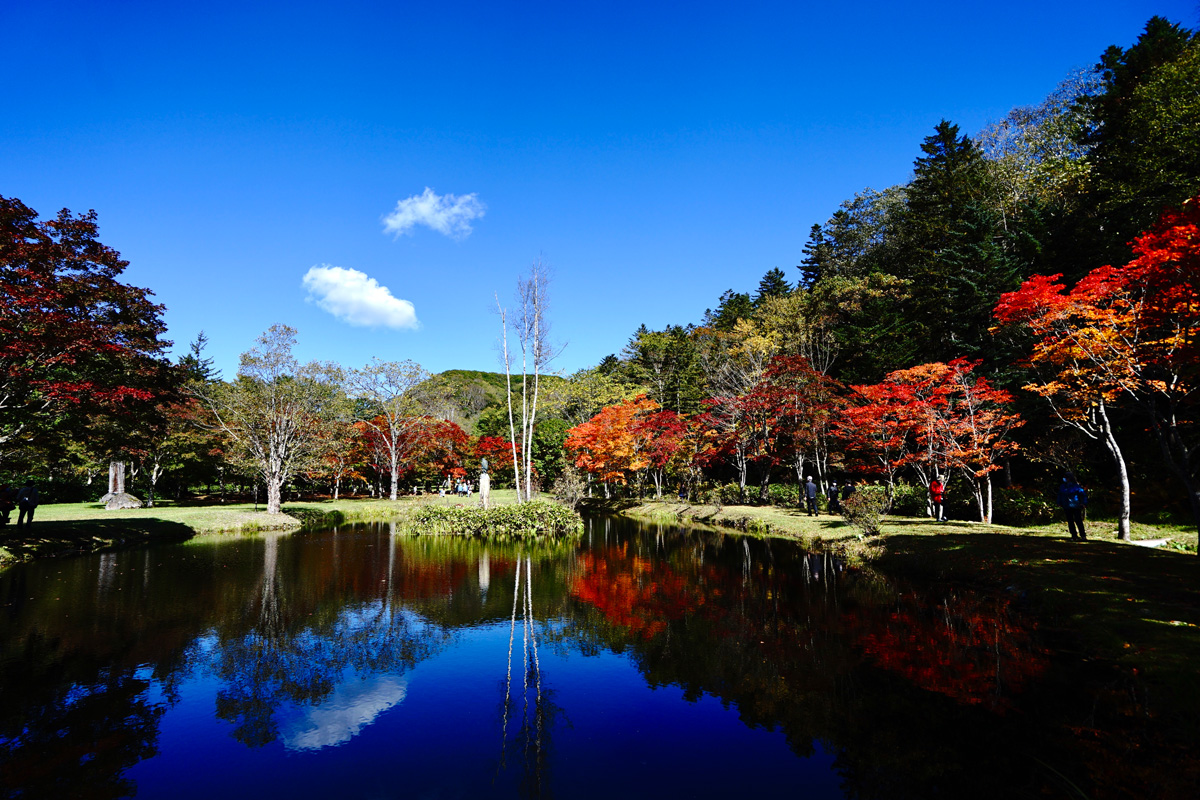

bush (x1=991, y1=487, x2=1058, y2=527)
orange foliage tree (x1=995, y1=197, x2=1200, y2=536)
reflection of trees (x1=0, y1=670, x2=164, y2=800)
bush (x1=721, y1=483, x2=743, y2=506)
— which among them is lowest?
reflection of trees (x1=0, y1=670, x2=164, y2=800)

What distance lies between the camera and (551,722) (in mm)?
6180

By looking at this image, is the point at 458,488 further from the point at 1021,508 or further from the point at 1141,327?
the point at 1141,327

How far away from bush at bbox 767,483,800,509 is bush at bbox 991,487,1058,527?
888 cm

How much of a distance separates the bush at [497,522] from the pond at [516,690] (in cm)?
896

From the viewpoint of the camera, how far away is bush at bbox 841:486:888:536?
16.8 meters

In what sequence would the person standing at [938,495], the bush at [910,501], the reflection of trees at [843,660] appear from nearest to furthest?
the reflection of trees at [843,660] → the person standing at [938,495] → the bush at [910,501]

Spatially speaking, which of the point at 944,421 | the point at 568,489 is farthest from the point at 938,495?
the point at 568,489

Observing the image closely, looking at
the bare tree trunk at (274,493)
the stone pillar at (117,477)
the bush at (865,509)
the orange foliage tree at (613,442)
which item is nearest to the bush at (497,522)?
the bare tree trunk at (274,493)

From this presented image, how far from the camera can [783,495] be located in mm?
28500

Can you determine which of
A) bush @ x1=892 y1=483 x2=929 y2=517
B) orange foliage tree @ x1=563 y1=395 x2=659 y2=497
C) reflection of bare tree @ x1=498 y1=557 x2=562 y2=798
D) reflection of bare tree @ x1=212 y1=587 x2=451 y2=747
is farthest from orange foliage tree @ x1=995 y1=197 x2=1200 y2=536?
orange foliage tree @ x1=563 y1=395 x2=659 y2=497

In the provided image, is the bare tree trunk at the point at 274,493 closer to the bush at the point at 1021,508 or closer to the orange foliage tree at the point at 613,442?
the orange foliage tree at the point at 613,442

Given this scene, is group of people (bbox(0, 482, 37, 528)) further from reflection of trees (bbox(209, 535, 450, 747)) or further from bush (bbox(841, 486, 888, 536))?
bush (bbox(841, 486, 888, 536))

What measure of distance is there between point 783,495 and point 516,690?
79.6ft

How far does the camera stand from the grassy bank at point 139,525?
50.1 ft
